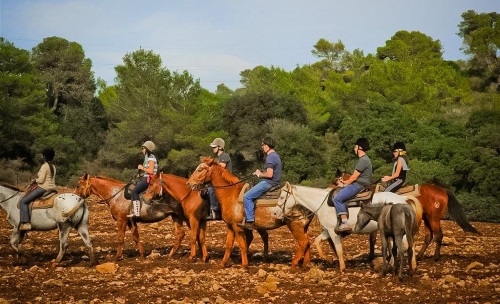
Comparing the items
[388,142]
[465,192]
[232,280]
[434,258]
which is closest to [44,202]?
[232,280]

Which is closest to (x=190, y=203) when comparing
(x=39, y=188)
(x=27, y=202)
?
(x=39, y=188)

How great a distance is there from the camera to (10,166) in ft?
173

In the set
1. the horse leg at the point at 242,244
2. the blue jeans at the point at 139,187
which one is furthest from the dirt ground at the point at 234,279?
the blue jeans at the point at 139,187

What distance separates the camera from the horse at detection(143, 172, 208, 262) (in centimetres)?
1630

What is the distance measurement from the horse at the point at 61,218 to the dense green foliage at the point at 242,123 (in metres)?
25.4

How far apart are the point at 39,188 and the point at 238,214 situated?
4.98 meters

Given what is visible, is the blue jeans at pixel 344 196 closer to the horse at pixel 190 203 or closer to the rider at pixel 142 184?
the horse at pixel 190 203

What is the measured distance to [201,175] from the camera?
50.5ft

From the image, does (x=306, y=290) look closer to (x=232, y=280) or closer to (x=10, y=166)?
(x=232, y=280)

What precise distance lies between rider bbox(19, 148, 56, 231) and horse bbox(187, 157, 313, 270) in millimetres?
3531

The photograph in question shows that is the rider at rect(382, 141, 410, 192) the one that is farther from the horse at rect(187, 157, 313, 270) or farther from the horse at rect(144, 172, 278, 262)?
the horse at rect(144, 172, 278, 262)

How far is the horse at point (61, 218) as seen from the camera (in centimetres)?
1565

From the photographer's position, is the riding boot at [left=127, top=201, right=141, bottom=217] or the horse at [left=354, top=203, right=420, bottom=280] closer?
the horse at [left=354, top=203, right=420, bottom=280]

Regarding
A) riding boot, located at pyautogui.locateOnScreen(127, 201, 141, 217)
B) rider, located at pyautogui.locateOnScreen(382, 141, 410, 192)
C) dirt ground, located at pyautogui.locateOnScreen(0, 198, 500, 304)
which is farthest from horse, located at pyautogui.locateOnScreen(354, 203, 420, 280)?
riding boot, located at pyautogui.locateOnScreen(127, 201, 141, 217)
